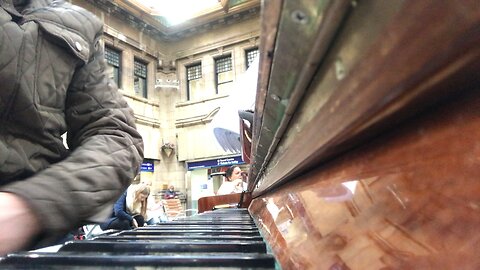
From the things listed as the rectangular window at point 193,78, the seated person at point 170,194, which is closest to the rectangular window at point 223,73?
the rectangular window at point 193,78

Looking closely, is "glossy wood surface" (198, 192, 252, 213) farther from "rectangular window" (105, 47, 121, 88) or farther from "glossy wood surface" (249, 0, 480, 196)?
"rectangular window" (105, 47, 121, 88)

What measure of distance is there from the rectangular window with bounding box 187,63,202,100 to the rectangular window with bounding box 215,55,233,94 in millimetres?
594

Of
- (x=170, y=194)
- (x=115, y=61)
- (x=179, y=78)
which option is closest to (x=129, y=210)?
(x=170, y=194)

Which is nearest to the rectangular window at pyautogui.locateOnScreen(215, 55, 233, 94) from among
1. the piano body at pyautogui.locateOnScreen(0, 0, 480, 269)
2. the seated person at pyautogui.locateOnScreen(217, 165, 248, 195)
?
the seated person at pyautogui.locateOnScreen(217, 165, 248, 195)

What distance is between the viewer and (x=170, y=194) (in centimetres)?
946

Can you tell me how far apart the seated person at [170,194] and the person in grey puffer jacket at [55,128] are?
872 cm

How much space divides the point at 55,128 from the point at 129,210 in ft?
10.5

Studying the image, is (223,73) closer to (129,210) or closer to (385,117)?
(129,210)

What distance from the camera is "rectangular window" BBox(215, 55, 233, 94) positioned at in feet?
33.0

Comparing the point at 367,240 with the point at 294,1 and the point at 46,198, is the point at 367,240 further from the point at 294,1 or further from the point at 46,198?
the point at 46,198

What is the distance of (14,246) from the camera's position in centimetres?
55

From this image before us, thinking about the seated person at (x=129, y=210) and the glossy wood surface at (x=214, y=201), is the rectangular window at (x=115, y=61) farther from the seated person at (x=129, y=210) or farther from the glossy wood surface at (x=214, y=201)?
the glossy wood surface at (x=214, y=201)

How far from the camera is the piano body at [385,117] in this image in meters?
0.17

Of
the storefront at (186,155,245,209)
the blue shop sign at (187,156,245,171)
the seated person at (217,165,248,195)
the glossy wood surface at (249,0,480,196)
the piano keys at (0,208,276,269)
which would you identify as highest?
the blue shop sign at (187,156,245,171)
